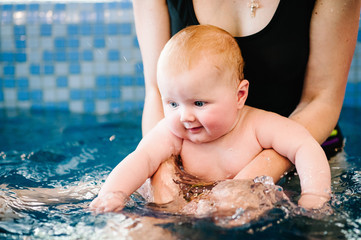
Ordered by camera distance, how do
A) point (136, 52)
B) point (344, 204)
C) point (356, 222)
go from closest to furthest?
1. point (356, 222)
2. point (344, 204)
3. point (136, 52)

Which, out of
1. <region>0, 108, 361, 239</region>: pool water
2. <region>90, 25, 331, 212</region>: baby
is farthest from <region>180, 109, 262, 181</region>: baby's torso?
<region>0, 108, 361, 239</region>: pool water

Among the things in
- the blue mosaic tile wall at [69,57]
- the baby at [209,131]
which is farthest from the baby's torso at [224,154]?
the blue mosaic tile wall at [69,57]

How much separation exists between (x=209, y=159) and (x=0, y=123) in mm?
2285

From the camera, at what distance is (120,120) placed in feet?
11.0

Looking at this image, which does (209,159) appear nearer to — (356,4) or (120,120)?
(356,4)

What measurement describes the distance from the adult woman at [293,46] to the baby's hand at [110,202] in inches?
17.7

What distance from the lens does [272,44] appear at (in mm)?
1593

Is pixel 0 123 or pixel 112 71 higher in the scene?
pixel 112 71

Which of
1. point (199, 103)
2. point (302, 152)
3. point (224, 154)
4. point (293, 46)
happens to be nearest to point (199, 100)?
point (199, 103)

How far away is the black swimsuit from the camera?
1577mm

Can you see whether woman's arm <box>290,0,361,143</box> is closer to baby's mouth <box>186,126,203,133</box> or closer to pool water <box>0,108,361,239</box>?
pool water <box>0,108,361,239</box>

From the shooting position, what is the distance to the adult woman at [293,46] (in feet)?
5.10

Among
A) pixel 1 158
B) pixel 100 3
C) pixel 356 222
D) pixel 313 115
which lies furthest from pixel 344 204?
pixel 100 3

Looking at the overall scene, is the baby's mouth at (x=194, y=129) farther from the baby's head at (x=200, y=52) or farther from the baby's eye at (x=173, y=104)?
the baby's head at (x=200, y=52)
